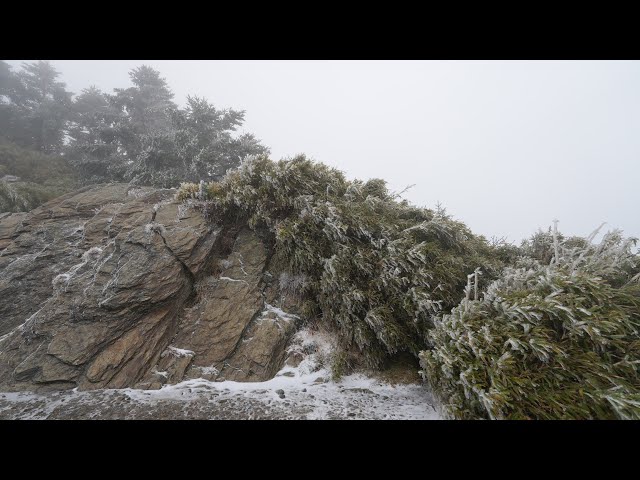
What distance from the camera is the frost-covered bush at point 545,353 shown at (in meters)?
3.04

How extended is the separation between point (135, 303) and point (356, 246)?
504cm

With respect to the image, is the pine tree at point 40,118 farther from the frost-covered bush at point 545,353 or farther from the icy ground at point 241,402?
the frost-covered bush at point 545,353

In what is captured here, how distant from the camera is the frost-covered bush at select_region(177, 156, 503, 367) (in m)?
→ 5.21

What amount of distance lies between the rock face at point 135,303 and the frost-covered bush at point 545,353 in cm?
353

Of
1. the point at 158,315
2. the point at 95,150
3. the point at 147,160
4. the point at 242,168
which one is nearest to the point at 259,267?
the point at 158,315

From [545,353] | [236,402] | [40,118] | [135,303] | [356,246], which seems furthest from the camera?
[40,118]

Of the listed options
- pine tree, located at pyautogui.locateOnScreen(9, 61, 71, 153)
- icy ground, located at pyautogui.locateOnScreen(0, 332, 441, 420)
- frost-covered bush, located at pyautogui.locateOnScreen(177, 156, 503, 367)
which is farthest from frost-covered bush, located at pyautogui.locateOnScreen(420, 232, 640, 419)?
pine tree, located at pyautogui.locateOnScreen(9, 61, 71, 153)

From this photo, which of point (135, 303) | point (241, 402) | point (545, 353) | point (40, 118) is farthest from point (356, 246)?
point (40, 118)

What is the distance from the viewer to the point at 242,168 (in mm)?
7574

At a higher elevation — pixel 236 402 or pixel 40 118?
pixel 40 118

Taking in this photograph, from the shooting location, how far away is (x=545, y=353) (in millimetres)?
3307

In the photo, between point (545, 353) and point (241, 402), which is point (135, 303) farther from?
point (545, 353)
